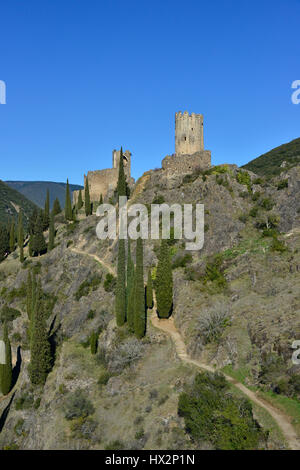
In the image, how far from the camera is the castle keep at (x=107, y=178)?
79.9 metres

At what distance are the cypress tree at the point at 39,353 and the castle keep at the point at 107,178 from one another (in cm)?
4084

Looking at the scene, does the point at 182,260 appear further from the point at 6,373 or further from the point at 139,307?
the point at 6,373

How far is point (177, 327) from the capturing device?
131ft

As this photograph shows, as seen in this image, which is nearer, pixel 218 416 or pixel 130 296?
pixel 218 416

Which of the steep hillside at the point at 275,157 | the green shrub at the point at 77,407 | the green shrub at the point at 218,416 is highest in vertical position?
the steep hillside at the point at 275,157

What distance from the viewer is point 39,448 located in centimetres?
3059

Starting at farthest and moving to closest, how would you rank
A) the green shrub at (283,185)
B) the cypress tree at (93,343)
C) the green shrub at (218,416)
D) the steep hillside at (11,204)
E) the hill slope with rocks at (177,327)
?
the steep hillside at (11,204) < the green shrub at (283,185) < the cypress tree at (93,343) < the hill slope with rocks at (177,327) < the green shrub at (218,416)

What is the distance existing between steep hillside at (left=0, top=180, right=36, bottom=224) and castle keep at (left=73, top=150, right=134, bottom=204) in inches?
3020

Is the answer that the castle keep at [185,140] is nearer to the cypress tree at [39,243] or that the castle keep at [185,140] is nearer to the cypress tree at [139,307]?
the cypress tree at [39,243]

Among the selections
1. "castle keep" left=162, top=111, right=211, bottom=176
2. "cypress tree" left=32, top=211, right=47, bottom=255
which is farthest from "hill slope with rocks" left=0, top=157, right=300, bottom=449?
"cypress tree" left=32, top=211, right=47, bottom=255

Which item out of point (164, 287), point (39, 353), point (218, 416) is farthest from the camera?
point (164, 287)

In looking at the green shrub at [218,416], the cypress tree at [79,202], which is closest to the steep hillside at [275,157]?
the cypress tree at [79,202]

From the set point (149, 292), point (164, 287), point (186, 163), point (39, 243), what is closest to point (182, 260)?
point (149, 292)

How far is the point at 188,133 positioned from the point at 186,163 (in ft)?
17.5
